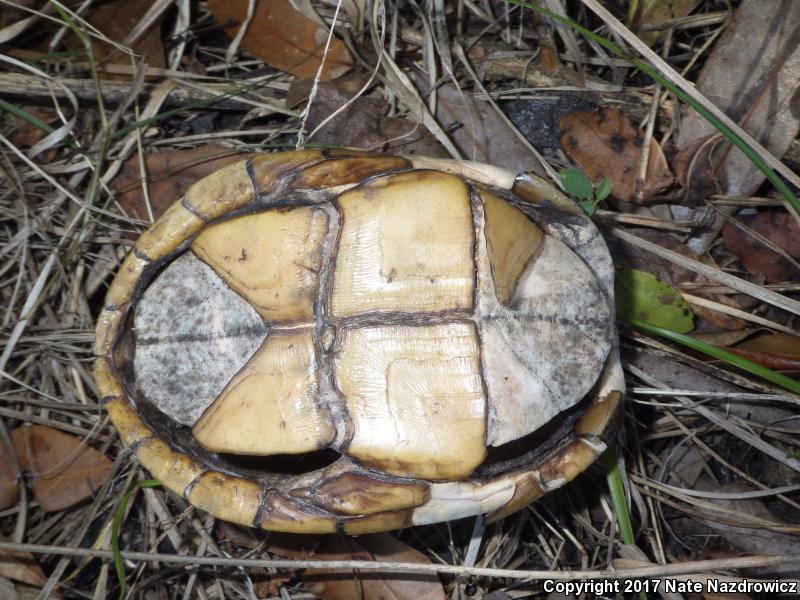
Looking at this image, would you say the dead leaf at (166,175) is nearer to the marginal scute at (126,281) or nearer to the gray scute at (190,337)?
the marginal scute at (126,281)

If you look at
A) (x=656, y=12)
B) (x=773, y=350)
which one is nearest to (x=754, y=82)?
(x=656, y=12)

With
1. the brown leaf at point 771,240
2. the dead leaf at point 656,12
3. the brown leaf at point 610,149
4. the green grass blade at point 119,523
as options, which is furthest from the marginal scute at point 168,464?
the dead leaf at point 656,12

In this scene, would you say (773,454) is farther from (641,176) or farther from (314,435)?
(314,435)

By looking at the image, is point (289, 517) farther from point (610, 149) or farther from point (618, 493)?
point (610, 149)

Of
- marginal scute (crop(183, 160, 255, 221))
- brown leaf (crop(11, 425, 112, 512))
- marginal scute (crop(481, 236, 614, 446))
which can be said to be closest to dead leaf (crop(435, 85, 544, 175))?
marginal scute (crop(481, 236, 614, 446))

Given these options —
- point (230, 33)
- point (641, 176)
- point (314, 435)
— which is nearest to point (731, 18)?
point (641, 176)

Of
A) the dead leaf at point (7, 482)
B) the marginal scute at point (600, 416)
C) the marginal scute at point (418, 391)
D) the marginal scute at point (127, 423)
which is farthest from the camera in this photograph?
the dead leaf at point (7, 482)

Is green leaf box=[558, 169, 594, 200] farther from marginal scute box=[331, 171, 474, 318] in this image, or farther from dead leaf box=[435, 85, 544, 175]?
marginal scute box=[331, 171, 474, 318]
